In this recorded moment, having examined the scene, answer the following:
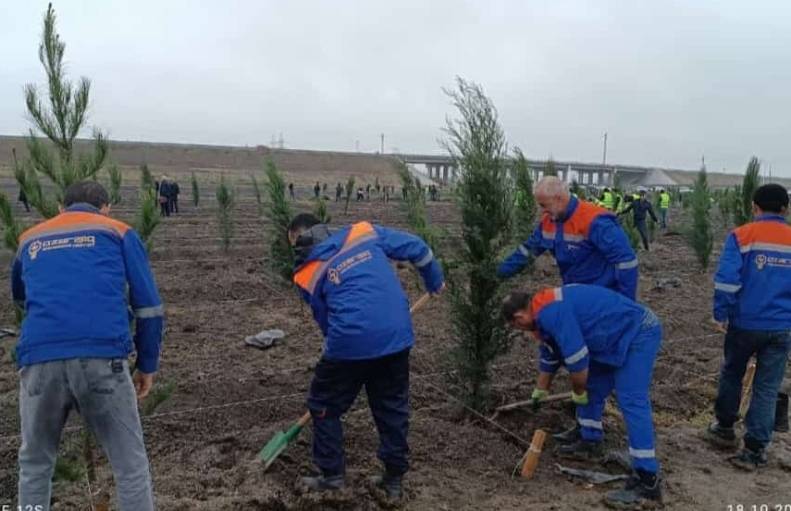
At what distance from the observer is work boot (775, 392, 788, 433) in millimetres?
5555

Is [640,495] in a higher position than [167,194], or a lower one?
lower

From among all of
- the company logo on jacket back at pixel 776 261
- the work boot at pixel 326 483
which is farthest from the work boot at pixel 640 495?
the company logo on jacket back at pixel 776 261

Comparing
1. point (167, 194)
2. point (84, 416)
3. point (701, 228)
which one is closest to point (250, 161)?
point (167, 194)

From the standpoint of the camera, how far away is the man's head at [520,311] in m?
4.27

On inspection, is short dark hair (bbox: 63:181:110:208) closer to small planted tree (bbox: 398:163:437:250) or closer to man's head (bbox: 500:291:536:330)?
man's head (bbox: 500:291:536:330)

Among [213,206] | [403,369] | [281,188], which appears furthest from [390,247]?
[213,206]

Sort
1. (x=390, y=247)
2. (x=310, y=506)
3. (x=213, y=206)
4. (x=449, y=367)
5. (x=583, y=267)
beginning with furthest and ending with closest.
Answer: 1. (x=213, y=206)
2. (x=449, y=367)
3. (x=583, y=267)
4. (x=390, y=247)
5. (x=310, y=506)

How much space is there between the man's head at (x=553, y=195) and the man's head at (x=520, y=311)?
3.04 feet

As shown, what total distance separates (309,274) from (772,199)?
3440 mm

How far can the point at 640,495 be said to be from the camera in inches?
165

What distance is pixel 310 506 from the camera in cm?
395

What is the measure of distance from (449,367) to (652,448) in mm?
2083

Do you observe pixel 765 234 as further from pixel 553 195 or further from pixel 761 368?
pixel 553 195

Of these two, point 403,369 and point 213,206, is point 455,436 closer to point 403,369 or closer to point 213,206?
point 403,369
